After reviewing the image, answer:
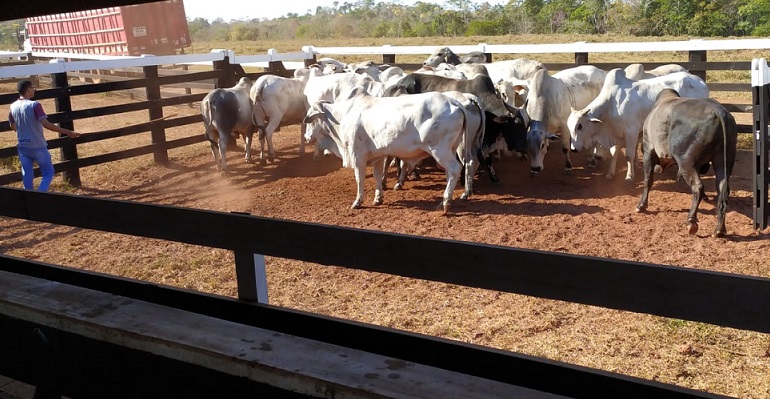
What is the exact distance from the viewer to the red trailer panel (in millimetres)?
28344

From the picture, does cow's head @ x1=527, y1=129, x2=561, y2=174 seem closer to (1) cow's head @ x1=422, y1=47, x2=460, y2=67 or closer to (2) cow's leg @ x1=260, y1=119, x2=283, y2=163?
(1) cow's head @ x1=422, y1=47, x2=460, y2=67

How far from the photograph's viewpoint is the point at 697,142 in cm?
862

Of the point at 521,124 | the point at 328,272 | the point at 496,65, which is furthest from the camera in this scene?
the point at 496,65

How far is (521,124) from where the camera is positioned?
11.6 metres

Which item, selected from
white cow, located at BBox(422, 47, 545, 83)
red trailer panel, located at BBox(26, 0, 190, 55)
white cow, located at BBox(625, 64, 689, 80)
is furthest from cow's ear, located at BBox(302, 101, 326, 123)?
red trailer panel, located at BBox(26, 0, 190, 55)

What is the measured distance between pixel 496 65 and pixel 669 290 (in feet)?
42.5

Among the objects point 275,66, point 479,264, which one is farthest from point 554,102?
point 479,264

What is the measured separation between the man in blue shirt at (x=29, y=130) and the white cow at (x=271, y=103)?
12.8 ft

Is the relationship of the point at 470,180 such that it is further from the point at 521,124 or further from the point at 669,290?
the point at 669,290

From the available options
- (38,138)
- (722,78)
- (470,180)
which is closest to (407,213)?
(470,180)

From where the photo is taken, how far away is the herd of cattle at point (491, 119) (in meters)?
8.84

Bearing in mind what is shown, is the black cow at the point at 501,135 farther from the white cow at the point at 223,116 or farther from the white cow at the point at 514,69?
the white cow at the point at 223,116

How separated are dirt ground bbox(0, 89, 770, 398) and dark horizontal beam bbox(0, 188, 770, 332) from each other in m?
3.29

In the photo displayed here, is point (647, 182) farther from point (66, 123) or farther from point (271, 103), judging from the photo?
point (66, 123)
